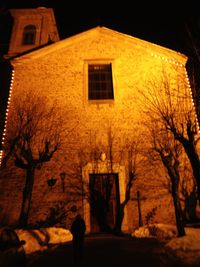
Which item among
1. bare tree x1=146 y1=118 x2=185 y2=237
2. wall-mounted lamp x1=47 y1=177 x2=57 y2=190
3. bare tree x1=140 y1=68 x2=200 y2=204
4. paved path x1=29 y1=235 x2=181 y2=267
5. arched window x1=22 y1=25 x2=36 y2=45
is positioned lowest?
paved path x1=29 y1=235 x2=181 y2=267

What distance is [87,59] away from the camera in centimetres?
1267

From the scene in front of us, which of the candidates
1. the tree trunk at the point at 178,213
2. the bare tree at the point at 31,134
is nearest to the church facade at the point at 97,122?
the bare tree at the point at 31,134

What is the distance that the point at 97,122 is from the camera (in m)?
11.3

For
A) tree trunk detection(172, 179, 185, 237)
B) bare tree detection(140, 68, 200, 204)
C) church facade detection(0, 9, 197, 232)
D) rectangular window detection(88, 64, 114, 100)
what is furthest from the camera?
rectangular window detection(88, 64, 114, 100)

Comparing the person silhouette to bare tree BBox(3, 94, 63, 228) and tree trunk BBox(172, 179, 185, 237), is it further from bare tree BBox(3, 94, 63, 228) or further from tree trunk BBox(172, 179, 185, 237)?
bare tree BBox(3, 94, 63, 228)

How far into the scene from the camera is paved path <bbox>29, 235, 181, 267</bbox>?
5761 mm

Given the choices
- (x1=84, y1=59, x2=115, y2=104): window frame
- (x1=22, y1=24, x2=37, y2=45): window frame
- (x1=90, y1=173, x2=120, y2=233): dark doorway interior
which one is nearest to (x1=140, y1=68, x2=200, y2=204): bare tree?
(x1=84, y1=59, x2=115, y2=104): window frame

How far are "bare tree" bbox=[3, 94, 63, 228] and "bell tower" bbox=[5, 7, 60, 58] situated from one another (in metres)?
8.47

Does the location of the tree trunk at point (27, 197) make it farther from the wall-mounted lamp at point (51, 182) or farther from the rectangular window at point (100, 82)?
the rectangular window at point (100, 82)

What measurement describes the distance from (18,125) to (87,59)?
15.7 ft

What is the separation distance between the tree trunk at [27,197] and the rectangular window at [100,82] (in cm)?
452

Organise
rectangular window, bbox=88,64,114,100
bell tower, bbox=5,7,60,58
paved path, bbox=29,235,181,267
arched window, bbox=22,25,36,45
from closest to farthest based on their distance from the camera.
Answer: paved path, bbox=29,235,181,267, rectangular window, bbox=88,64,114,100, bell tower, bbox=5,7,60,58, arched window, bbox=22,25,36,45

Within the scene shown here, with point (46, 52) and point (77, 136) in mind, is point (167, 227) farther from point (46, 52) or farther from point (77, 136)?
point (46, 52)

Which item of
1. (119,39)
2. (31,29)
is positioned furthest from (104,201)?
(31,29)
